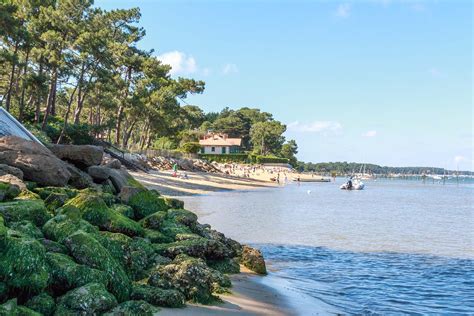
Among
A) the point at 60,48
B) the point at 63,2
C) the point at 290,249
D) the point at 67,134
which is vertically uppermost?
the point at 63,2

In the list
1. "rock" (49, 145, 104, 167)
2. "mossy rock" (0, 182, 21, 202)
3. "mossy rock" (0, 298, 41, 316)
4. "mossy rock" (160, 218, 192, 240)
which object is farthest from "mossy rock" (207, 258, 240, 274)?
"rock" (49, 145, 104, 167)

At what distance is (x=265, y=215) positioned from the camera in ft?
103

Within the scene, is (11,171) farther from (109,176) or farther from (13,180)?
(109,176)

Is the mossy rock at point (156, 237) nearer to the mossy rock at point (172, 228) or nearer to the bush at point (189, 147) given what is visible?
the mossy rock at point (172, 228)

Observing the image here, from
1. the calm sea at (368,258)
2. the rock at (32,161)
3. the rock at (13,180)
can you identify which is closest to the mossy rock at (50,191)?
the rock at (13,180)

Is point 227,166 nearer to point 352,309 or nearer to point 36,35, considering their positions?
point 36,35

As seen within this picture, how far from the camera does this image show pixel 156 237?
1087cm

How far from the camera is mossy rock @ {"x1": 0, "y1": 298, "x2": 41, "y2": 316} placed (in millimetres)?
5449

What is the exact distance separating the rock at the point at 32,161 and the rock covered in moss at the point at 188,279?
6.26 meters

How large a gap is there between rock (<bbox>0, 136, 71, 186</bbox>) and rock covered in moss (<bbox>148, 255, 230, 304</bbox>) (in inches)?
246

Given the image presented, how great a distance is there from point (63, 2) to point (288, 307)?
41.0m

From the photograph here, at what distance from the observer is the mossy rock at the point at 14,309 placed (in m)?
5.45

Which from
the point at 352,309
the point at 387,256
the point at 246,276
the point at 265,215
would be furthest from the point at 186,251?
the point at 265,215

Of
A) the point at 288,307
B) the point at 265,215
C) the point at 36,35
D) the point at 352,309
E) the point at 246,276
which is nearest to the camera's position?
the point at 288,307
